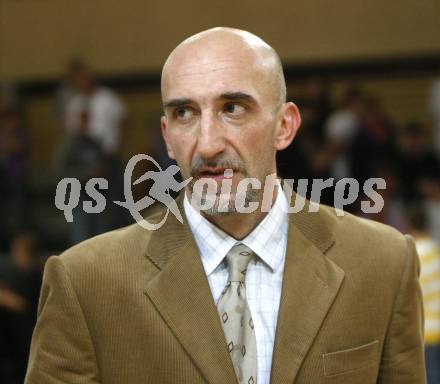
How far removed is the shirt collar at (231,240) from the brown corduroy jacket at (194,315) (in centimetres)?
3

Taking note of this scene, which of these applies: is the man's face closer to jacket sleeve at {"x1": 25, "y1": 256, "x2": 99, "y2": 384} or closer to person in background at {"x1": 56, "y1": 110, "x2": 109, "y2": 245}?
jacket sleeve at {"x1": 25, "y1": 256, "x2": 99, "y2": 384}

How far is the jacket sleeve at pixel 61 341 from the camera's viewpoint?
89.4 inches

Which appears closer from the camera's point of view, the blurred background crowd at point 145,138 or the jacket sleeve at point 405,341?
the jacket sleeve at point 405,341

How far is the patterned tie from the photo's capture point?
2.33 meters

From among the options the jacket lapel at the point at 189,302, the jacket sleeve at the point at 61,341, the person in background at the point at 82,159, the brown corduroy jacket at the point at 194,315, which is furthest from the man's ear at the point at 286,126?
the person in background at the point at 82,159

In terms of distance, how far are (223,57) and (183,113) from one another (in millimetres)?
179

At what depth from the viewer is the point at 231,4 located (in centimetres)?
1064

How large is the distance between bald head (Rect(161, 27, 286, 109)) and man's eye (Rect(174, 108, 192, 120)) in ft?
0.20

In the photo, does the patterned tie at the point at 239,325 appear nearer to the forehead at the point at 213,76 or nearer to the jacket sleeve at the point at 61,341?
the jacket sleeve at the point at 61,341

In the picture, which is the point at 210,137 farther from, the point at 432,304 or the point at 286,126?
the point at 432,304

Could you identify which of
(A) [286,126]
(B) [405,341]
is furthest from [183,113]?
(B) [405,341]

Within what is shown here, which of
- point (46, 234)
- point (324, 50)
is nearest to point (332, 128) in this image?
point (324, 50)

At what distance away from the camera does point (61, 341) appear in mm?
2283

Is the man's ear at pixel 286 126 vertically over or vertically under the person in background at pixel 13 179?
over
